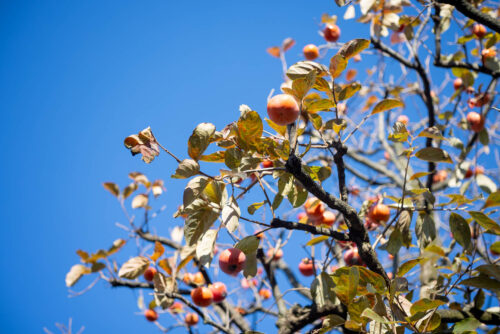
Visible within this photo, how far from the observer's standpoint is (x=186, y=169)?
0.90 metres

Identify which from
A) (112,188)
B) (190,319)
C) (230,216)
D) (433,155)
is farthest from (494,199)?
(112,188)

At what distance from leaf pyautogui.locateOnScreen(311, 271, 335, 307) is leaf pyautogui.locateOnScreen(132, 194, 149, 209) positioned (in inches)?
58.8

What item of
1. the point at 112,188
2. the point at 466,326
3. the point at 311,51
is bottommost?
the point at 466,326

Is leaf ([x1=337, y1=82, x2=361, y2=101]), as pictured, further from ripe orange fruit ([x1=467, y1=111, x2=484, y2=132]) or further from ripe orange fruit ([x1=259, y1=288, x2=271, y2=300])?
ripe orange fruit ([x1=259, y1=288, x2=271, y2=300])

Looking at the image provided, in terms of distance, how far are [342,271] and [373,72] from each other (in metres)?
2.85

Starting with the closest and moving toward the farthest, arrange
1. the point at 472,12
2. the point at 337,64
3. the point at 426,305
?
the point at 426,305 → the point at 337,64 → the point at 472,12

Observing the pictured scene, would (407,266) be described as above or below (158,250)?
below

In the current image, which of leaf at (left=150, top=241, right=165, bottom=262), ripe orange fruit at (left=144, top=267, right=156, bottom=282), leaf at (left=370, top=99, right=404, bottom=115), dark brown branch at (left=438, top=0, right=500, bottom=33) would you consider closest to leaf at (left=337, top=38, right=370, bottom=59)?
leaf at (left=370, top=99, right=404, bottom=115)

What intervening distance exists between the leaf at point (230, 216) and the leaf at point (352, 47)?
570mm

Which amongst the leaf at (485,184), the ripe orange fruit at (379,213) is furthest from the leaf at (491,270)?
the leaf at (485,184)

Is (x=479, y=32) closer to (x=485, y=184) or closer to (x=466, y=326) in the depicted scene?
(x=485, y=184)

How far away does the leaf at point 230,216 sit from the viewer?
91 cm

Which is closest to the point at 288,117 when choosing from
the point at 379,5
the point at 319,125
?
the point at 319,125

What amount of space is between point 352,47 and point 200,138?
1.85ft
